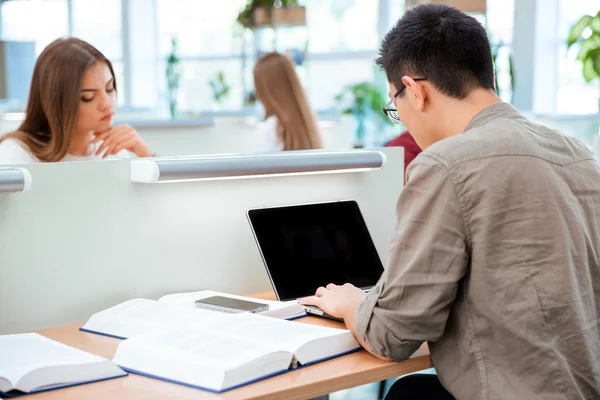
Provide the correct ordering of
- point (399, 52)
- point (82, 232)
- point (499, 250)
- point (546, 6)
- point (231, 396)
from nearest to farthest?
point (231, 396) < point (499, 250) < point (399, 52) < point (82, 232) < point (546, 6)

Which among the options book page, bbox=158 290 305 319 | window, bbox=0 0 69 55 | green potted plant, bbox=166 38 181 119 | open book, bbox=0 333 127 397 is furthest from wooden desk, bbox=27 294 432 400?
window, bbox=0 0 69 55

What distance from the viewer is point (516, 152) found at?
130cm

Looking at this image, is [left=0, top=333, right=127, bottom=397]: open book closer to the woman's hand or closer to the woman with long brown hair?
the woman with long brown hair

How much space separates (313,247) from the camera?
1.83 m

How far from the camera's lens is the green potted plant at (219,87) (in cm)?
945

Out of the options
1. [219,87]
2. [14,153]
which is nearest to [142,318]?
[14,153]

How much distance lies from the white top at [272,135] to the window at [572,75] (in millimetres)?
4127

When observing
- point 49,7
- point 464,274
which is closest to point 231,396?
point 464,274

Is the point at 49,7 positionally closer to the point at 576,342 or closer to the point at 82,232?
the point at 82,232

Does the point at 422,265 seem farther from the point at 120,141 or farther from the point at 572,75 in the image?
the point at 572,75

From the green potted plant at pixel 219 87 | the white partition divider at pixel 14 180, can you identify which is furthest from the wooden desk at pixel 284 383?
the green potted plant at pixel 219 87

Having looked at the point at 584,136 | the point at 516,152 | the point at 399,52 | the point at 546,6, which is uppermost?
the point at 546,6

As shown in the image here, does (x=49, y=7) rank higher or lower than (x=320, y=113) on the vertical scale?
higher

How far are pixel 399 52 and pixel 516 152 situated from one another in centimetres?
30
